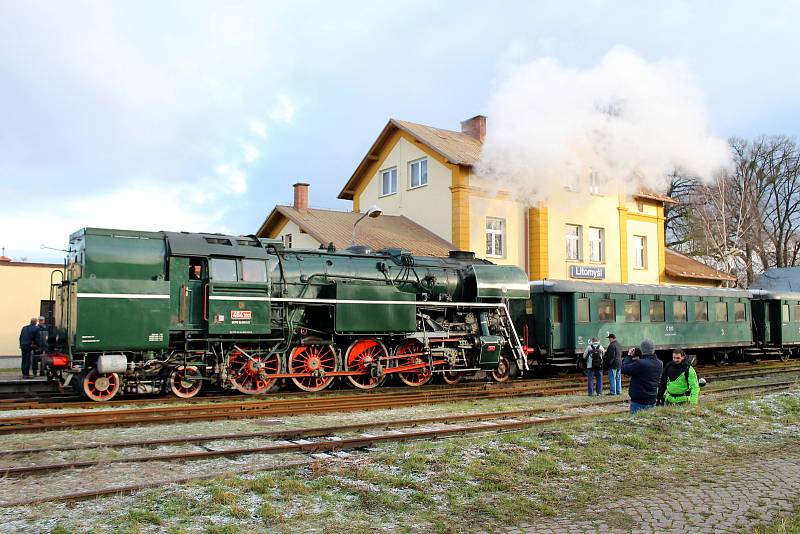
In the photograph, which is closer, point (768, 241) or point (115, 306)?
point (115, 306)

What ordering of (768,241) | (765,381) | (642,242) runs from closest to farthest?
(765,381) → (642,242) → (768,241)

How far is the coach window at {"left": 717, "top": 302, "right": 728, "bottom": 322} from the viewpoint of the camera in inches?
894

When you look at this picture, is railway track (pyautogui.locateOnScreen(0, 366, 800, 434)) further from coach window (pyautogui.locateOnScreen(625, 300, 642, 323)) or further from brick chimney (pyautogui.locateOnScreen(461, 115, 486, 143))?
brick chimney (pyautogui.locateOnScreen(461, 115, 486, 143))

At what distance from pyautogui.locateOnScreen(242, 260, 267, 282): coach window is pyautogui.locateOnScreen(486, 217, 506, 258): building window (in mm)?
16175

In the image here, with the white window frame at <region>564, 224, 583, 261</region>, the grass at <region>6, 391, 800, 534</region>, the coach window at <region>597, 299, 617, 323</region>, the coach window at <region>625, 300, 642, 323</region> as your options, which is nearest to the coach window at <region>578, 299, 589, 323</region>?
the coach window at <region>597, 299, 617, 323</region>

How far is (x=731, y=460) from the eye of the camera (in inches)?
306

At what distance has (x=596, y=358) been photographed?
555 inches

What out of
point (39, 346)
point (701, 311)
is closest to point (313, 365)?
point (39, 346)

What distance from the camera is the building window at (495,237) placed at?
28.7 m

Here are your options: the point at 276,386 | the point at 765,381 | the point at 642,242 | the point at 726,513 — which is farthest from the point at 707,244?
the point at 726,513

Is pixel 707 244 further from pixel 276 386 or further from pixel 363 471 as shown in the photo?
pixel 363 471

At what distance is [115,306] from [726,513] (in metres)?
9.97

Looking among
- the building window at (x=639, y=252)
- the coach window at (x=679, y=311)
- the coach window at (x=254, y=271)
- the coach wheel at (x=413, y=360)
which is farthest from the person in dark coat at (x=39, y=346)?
the building window at (x=639, y=252)

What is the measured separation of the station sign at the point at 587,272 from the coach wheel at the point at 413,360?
16.1m
